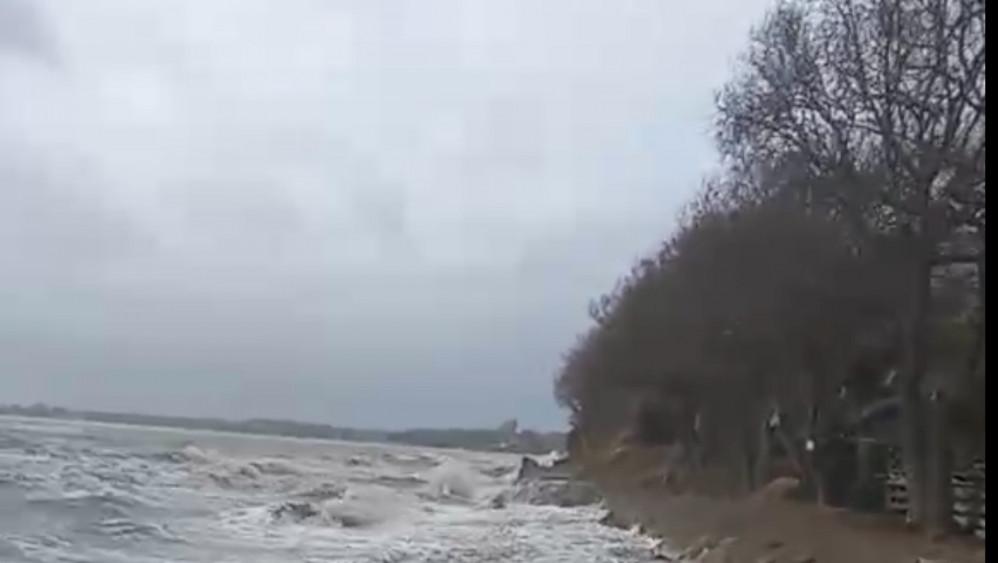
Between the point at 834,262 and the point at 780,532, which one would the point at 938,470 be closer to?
the point at 834,262

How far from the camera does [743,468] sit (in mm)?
8031

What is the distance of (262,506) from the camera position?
44.4 ft

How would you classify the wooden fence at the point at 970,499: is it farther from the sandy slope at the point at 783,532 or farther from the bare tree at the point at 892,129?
the sandy slope at the point at 783,532

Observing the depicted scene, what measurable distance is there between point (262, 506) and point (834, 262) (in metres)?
9.82

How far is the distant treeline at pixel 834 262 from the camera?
A: 2316 millimetres

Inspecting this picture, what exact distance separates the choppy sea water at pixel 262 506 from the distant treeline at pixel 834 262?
1.35 meters

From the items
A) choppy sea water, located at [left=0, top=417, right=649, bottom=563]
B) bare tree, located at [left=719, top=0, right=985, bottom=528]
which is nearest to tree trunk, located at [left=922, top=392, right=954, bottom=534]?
bare tree, located at [left=719, top=0, right=985, bottom=528]

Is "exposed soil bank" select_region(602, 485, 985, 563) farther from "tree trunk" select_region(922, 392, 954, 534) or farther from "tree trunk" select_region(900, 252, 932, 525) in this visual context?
"tree trunk" select_region(900, 252, 932, 525)

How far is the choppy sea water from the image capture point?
898 centimetres

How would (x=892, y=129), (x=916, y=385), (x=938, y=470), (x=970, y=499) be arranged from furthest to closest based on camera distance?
(x=892, y=129) < (x=916, y=385) < (x=938, y=470) < (x=970, y=499)

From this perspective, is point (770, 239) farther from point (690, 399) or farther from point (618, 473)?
point (618, 473)

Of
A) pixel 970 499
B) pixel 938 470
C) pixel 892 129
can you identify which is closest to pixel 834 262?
pixel 892 129
